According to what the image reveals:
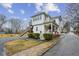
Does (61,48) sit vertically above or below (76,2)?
below

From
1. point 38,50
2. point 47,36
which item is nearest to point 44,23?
point 47,36

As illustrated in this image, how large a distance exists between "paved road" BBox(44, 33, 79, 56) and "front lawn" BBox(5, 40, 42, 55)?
0.22 metres

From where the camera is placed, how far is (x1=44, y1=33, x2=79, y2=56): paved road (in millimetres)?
2084

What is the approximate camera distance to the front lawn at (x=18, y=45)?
2080 millimetres

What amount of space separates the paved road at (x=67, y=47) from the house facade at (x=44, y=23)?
189 mm

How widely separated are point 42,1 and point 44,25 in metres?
0.32

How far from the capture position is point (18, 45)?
6.89 ft

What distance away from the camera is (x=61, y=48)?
6.93 ft

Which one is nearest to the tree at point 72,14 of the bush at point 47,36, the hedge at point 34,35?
the bush at point 47,36

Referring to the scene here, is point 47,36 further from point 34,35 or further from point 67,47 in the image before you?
point 67,47

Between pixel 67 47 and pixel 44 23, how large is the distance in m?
0.45

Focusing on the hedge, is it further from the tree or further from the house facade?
the tree

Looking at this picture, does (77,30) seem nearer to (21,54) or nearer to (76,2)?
(76,2)

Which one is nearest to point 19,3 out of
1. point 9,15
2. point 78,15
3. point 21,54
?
point 9,15
